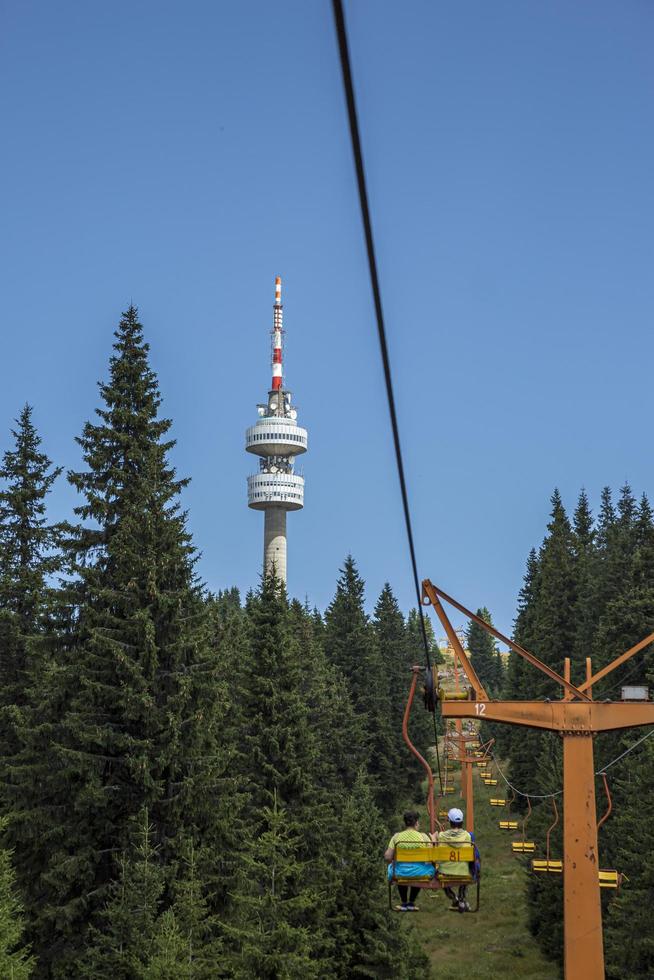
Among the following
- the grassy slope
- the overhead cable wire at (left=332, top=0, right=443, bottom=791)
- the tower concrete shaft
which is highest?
the tower concrete shaft

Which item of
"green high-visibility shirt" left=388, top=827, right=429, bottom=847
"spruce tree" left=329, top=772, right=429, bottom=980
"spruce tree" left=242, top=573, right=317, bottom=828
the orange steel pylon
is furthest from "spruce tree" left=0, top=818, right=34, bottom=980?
"spruce tree" left=242, top=573, right=317, bottom=828

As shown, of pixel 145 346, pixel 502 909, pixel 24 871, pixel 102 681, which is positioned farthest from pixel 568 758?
pixel 502 909

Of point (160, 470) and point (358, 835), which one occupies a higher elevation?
point (160, 470)

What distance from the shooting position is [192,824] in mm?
27859

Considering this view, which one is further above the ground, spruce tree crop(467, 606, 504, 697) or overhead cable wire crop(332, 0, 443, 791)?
spruce tree crop(467, 606, 504, 697)

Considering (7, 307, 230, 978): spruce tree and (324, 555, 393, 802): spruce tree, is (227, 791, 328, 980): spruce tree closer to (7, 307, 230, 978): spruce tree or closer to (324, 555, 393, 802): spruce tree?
(7, 307, 230, 978): spruce tree

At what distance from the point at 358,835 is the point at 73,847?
9.60 m

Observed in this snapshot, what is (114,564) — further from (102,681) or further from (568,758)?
(568,758)

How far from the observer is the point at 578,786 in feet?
70.1

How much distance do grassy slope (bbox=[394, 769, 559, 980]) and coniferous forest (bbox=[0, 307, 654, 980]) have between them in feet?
7.65

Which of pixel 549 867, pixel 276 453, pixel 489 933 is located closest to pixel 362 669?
pixel 489 933

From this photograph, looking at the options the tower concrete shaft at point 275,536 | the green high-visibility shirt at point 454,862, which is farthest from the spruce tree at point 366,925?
the tower concrete shaft at point 275,536

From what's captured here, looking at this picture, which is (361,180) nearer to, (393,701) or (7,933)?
(7,933)

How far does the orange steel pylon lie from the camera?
20.4 metres
